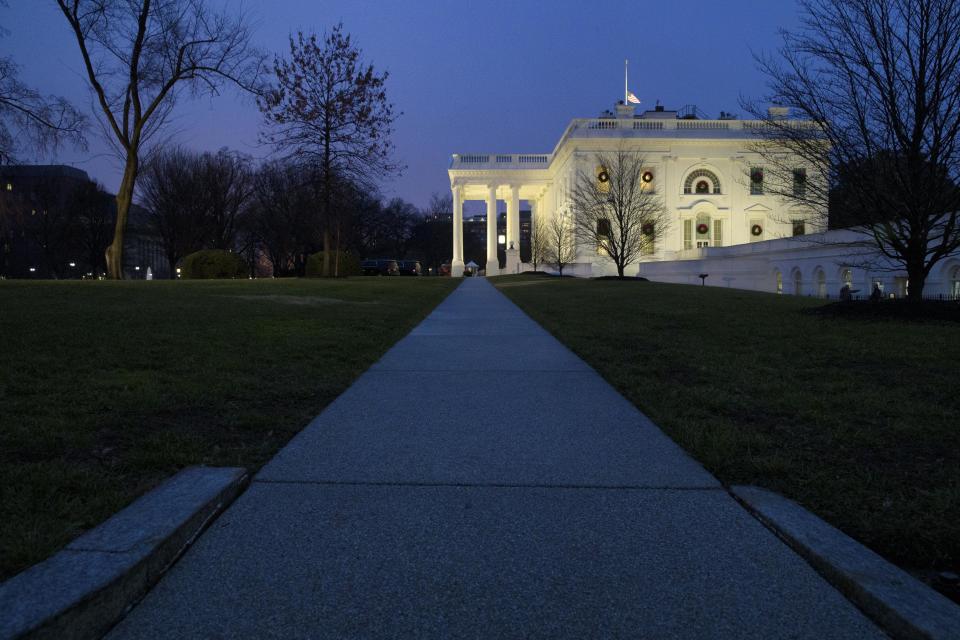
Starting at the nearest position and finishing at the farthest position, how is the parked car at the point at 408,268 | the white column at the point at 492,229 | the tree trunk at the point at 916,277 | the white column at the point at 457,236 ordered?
the tree trunk at the point at 916,277 → the parked car at the point at 408,268 → the white column at the point at 457,236 → the white column at the point at 492,229

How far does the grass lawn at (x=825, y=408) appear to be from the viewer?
3.79 metres

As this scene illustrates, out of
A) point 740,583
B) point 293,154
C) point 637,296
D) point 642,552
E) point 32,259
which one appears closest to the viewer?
point 740,583

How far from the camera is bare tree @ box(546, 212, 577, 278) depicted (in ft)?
176

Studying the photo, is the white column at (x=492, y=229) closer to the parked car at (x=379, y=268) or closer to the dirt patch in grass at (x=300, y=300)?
the parked car at (x=379, y=268)

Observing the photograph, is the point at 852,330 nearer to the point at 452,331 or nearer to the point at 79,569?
the point at 452,331

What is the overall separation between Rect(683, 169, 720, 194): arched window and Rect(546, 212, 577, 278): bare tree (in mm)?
14703

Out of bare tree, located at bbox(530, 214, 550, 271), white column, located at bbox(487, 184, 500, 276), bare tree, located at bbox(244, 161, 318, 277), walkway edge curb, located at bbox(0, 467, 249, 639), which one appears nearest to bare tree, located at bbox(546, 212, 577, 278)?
bare tree, located at bbox(530, 214, 550, 271)

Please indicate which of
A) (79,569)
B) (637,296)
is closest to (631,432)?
(79,569)

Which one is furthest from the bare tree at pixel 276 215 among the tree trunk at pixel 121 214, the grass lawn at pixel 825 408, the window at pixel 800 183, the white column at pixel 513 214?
the grass lawn at pixel 825 408

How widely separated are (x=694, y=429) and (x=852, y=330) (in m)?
8.53

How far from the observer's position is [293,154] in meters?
33.3

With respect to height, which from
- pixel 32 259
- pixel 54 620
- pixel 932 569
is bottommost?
pixel 932 569

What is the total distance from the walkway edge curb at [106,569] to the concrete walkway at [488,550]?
93 mm

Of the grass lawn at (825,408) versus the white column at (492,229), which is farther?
the white column at (492,229)
